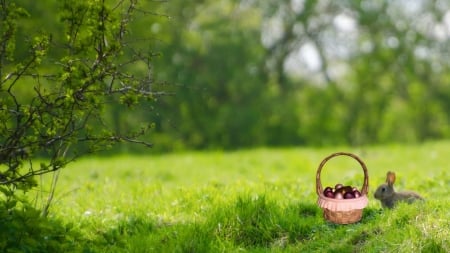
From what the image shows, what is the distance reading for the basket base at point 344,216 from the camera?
24.5 ft

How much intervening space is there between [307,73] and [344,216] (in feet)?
86.4

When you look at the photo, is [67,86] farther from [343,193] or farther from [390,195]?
[390,195]

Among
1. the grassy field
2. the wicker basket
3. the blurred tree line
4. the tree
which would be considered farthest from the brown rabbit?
the blurred tree line

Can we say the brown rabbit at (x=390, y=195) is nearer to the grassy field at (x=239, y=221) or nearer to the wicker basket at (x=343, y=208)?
the grassy field at (x=239, y=221)

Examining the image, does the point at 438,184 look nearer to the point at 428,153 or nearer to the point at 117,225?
the point at 117,225

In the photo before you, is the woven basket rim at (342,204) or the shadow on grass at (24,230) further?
the woven basket rim at (342,204)

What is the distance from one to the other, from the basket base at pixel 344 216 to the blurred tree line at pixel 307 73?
22123 millimetres

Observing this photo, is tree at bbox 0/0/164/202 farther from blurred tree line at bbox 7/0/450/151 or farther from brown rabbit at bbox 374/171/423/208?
blurred tree line at bbox 7/0/450/151

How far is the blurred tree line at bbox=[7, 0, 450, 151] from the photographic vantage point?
29875 mm

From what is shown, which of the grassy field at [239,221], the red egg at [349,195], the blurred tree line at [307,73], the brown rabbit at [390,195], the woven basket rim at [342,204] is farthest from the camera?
the blurred tree line at [307,73]

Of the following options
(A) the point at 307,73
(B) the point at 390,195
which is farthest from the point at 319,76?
(B) the point at 390,195

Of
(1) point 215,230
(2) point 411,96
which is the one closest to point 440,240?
(1) point 215,230

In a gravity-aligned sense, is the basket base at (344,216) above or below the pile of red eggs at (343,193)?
below

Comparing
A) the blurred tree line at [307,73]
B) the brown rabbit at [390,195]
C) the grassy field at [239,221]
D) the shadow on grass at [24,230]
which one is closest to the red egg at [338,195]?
the grassy field at [239,221]
